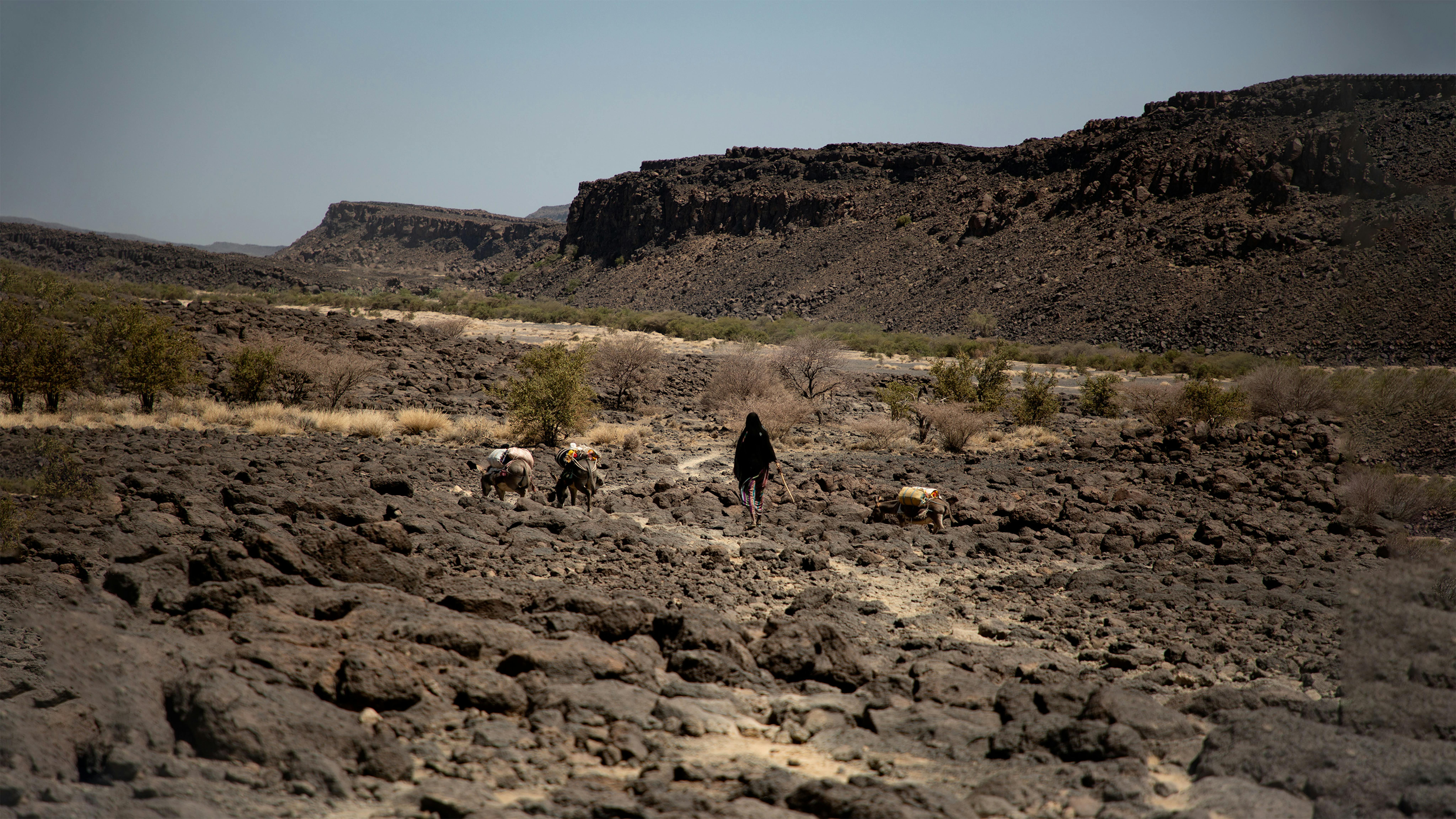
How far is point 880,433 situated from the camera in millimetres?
19031

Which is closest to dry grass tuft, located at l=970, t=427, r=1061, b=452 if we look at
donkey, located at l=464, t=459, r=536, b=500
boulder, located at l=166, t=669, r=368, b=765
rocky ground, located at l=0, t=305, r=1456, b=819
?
rocky ground, located at l=0, t=305, r=1456, b=819

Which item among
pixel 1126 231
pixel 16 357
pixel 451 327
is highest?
pixel 1126 231

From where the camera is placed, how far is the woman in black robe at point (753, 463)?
9617 mm

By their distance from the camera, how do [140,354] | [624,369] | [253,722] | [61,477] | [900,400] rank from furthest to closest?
[624,369] → [900,400] → [140,354] → [61,477] → [253,722]

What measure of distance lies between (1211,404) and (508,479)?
16816mm

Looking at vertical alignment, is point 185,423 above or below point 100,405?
below

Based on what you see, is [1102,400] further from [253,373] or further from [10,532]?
[10,532]

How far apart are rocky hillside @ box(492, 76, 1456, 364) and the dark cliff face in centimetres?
4943

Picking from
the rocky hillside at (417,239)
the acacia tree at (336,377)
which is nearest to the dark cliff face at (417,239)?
the rocky hillside at (417,239)

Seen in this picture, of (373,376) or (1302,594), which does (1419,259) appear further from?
(373,376)

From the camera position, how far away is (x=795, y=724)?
14.3 feet

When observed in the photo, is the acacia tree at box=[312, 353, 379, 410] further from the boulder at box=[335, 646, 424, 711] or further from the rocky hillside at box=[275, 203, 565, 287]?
the rocky hillside at box=[275, 203, 565, 287]

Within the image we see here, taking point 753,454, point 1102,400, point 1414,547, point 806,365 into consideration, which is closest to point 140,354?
point 753,454

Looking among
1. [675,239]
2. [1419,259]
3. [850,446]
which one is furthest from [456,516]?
[675,239]
